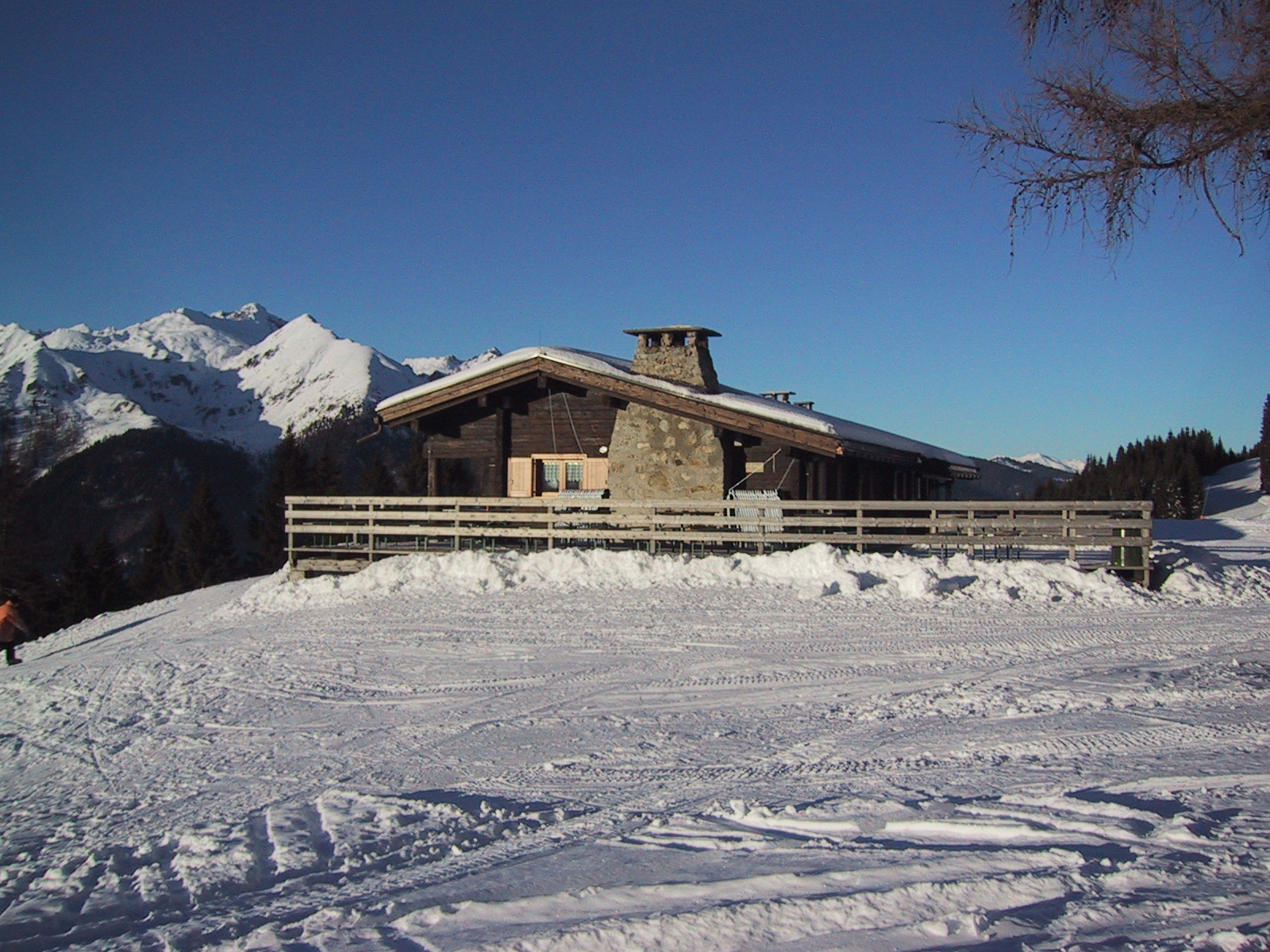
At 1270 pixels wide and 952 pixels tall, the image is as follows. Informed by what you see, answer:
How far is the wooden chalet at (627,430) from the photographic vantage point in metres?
19.3

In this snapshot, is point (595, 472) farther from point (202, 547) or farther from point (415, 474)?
point (202, 547)

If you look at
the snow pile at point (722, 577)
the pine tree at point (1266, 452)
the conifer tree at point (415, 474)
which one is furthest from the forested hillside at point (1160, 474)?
the snow pile at point (722, 577)

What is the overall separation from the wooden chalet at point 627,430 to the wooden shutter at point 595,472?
2cm

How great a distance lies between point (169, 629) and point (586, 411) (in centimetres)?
953

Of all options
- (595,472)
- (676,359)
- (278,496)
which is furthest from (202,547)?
(676,359)

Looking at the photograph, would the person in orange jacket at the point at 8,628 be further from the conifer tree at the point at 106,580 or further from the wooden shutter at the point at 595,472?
the conifer tree at the point at 106,580

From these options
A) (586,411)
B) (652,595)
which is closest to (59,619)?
(586,411)

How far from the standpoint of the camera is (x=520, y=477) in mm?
22094

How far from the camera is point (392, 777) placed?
6.50m

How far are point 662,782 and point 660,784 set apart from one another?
0.12 feet

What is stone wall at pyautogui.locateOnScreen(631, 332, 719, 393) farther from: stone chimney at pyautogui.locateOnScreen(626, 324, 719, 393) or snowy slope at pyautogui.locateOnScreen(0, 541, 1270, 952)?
snowy slope at pyautogui.locateOnScreen(0, 541, 1270, 952)

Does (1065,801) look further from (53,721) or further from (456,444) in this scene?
(456,444)

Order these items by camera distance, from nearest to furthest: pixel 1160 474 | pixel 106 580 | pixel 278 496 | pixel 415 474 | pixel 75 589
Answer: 1. pixel 75 589
2. pixel 106 580
3. pixel 278 496
4. pixel 415 474
5. pixel 1160 474

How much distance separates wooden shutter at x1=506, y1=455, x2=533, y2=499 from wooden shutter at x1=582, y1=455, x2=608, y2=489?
1320 mm
